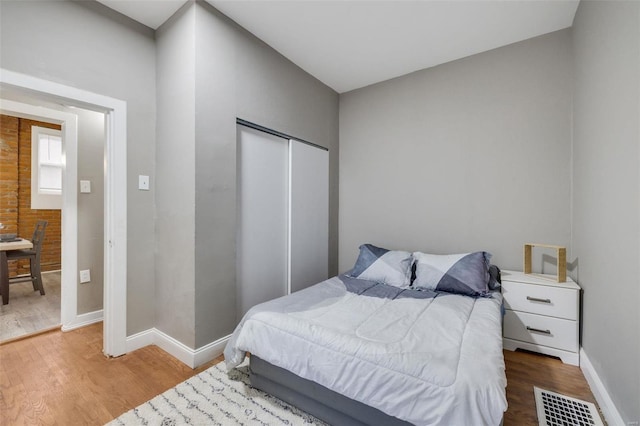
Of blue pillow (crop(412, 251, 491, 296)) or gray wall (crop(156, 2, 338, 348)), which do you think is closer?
gray wall (crop(156, 2, 338, 348))

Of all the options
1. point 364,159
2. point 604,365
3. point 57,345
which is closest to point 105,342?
point 57,345

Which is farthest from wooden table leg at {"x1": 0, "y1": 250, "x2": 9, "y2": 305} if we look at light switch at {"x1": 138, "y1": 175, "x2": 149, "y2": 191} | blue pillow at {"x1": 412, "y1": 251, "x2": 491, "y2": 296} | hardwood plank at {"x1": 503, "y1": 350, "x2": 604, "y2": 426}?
hardwood plank at {"x1": 503, "y1": 350, "x2": 604, "y2": 426}

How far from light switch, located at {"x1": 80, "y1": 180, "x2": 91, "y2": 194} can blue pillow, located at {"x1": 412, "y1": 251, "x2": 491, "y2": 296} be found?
324 cm

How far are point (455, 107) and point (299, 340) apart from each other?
2.65 m

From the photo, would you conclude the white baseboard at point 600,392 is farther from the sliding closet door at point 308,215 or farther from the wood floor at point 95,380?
the sliding closet door at point 308,215

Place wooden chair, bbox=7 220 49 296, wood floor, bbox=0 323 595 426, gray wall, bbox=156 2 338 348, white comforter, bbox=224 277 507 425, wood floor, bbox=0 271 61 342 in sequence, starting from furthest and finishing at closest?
wooden chair, bbox=7 220 49 296 → wood floor, bbox=0 271 61 342 → gray wall, bbox=156 2 338 348 → wood floor, bbox=0 323 595 426 → white comforter, bbox=224 277 507 425

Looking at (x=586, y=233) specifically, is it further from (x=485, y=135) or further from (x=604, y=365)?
(x=485, y=135)

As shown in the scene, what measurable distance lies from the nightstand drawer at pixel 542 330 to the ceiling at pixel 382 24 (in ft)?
7.70

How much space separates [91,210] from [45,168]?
9.96ft

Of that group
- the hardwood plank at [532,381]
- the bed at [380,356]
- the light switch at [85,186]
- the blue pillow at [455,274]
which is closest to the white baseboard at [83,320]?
the light switch at [85,186]

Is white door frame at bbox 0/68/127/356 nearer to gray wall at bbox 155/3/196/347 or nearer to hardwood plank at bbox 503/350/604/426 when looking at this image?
gray wall at bbox 155/3/196/347

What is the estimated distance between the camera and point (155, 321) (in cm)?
241

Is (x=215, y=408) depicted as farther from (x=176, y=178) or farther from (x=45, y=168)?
(x=45, y=168)

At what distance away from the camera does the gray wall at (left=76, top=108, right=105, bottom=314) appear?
2738 millimetres
